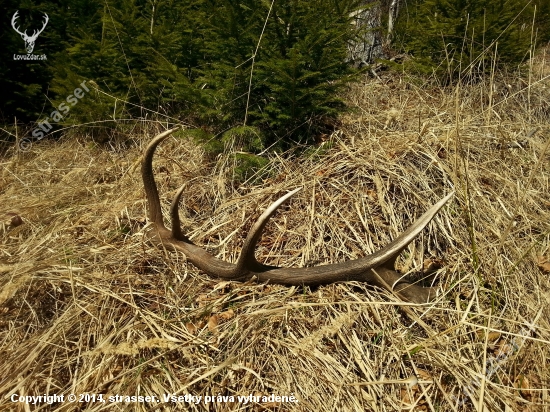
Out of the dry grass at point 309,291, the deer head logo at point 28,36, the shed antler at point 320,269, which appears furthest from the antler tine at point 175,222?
the deer head logo at point 28,36

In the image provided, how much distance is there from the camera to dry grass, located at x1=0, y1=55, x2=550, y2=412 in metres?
1.49

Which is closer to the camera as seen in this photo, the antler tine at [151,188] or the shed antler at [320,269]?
the shed antler at [320,269]

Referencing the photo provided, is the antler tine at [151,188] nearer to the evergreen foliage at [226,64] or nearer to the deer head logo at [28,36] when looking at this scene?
the evergreen foliage at [226,64]

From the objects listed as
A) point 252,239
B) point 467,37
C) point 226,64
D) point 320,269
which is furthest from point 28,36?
point 467,37

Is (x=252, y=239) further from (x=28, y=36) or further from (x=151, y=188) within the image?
(x=28, y=36)

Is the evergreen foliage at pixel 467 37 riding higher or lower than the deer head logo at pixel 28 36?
lower

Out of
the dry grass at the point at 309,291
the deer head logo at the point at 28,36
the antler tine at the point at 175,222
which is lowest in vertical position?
the dry grass at the point at 309,291

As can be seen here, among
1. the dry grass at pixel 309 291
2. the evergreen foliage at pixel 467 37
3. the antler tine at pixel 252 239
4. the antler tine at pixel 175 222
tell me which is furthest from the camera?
the evergreen foliage at pixel 467 37

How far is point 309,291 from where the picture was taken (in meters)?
1.82

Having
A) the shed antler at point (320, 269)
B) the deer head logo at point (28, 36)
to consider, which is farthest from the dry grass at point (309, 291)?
the deer head logo at point (28, 36)

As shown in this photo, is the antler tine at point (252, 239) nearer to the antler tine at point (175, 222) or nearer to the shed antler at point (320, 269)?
the shed antler at point (320, 269)

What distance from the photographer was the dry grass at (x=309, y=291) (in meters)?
1.49

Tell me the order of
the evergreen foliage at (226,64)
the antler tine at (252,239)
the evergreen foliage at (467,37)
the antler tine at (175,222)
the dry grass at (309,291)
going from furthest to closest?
the evergreen foliage at (467,37) < the evergreen foliage at (226,64) < the antler tine at (175,222) < the antler tine at (252,239) < the dry grass at (309,291)

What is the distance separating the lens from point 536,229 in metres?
2.16
